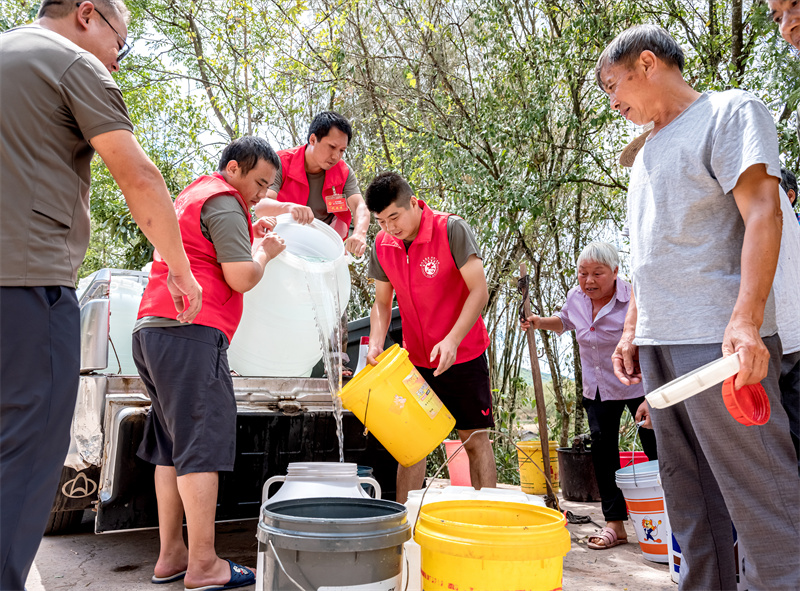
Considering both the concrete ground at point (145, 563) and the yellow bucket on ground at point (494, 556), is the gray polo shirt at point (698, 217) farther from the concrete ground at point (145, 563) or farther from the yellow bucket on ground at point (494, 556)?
the concrete ground at point (145, 563)

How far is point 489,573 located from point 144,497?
5.35 feet

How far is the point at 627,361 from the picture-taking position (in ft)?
6.72

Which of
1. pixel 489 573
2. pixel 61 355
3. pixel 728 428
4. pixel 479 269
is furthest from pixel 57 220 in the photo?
pixel 479 269

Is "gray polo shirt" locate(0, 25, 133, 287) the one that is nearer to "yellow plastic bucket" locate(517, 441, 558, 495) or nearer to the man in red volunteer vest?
the man in red volunteer vest

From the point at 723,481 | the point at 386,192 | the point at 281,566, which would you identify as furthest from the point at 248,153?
the point at 723,481

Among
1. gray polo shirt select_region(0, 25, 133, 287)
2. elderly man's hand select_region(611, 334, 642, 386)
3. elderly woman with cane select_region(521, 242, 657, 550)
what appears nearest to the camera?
gray polo shirt select_region(0, 25, 133, 287)

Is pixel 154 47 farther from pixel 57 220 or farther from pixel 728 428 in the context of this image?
pixel 728 428

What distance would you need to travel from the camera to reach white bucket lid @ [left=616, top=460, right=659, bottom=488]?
9.58 ft

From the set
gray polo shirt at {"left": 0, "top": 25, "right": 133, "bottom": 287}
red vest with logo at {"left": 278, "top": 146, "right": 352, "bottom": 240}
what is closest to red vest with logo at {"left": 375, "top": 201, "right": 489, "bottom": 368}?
red vest with logo at {"left": 278, "top": 146, "right": 352, "bottom": 240}

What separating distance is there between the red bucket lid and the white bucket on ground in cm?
67

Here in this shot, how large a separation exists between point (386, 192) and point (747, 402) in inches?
83.7

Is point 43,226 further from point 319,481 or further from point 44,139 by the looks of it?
point 319,481

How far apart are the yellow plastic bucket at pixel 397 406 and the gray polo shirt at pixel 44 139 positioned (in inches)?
54.6

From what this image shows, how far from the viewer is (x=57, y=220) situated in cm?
149
